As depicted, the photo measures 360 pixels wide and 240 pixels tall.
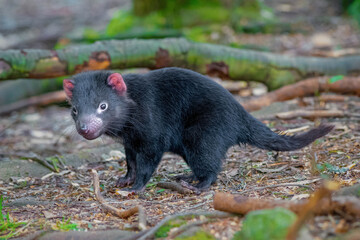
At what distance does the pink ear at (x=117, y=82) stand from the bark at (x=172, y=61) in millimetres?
2031

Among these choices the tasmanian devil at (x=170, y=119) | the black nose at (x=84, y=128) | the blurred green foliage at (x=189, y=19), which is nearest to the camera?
the black nose at (x=84, y=128)

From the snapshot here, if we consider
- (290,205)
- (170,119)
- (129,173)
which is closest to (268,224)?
(290,205)

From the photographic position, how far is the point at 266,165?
195 inches

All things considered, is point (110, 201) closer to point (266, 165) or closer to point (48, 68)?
point (266, 165)

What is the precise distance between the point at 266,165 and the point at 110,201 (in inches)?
68.3

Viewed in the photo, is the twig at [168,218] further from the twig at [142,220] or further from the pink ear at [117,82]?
the pink ear at [117,82]

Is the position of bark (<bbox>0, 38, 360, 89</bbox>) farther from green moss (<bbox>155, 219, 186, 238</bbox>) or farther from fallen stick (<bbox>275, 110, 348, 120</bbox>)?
green moss (<bbox>155, 219, 186, 238</bbox>)

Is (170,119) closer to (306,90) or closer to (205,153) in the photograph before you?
(205,153)

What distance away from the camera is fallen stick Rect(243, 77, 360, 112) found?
22.4 ft

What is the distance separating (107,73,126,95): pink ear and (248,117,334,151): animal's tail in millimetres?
1299

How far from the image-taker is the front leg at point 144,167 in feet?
15.2

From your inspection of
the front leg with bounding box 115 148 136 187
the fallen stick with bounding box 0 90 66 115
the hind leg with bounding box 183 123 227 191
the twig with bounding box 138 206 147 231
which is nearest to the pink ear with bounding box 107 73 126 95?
the front leg with bounding box 115 148 136 187

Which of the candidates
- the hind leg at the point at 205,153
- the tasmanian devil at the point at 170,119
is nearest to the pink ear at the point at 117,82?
the tasmanian devil at the point at 170,119

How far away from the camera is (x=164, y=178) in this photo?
506 cm
